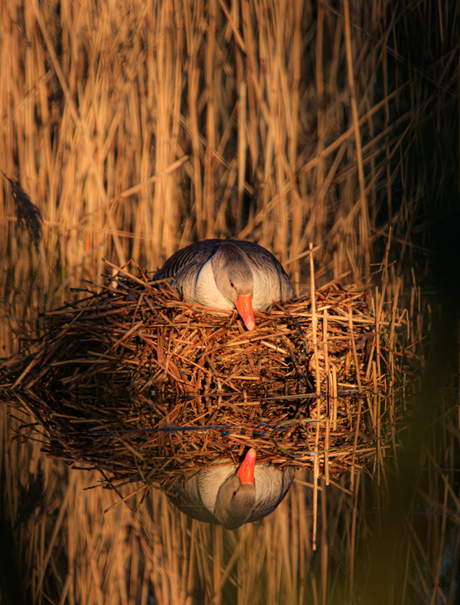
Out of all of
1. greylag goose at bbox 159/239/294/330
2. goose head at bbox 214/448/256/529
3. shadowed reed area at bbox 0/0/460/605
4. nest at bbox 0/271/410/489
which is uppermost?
shadowed reed area at bbox 0/0/460/605

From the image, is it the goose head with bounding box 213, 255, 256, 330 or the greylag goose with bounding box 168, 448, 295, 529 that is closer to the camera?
the greylag goose with bounding box 168, 448, 295, 529

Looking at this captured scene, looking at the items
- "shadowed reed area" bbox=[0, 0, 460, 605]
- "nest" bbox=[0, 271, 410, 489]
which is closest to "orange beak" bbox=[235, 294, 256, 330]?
"nest" bbox=[0, 271, 410, 489]

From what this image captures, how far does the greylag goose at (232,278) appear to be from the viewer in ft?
12.9

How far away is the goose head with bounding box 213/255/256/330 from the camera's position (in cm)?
388

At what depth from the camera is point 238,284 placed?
3877 mm

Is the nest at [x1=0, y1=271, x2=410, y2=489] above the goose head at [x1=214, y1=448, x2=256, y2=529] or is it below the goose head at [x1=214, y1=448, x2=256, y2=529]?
above

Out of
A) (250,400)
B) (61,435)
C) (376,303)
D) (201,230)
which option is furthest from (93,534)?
(201,230)

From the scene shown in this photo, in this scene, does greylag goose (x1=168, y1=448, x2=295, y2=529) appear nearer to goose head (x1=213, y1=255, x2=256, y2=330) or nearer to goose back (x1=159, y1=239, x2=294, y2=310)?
goose head (x1=213, y1=255, x2=256, y2=330)

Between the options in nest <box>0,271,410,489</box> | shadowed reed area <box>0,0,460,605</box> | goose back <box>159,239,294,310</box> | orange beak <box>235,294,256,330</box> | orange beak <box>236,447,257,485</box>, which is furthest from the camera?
shadowed reed area <box>0,0,460,605</box>

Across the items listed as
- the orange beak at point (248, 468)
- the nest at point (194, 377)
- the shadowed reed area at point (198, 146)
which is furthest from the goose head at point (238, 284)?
the orange beak at point (248, 468)

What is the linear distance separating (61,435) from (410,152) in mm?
4986

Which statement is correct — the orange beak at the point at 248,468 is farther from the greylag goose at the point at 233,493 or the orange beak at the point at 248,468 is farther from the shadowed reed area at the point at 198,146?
the shadowed reed area at the point at 198,146

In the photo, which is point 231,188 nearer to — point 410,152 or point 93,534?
point 410,152

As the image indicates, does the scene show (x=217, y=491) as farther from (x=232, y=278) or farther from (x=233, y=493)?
(x=232, y=278)
